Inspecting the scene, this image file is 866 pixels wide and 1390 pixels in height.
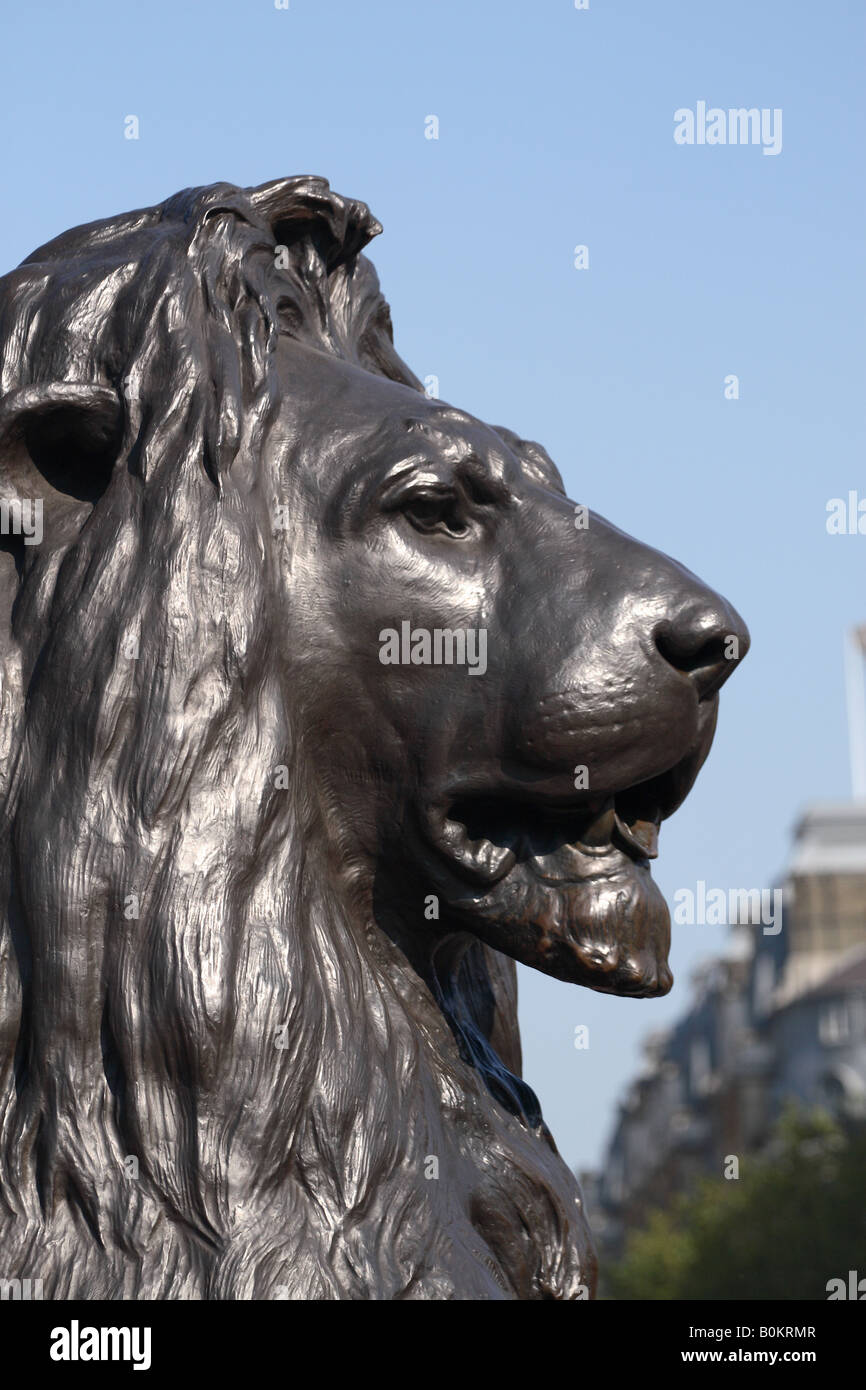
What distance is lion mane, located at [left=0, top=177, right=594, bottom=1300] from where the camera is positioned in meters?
3.08

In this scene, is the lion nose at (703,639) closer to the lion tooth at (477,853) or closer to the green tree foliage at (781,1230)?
the lion tooth at (477,853)

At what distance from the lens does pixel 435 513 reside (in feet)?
11.1

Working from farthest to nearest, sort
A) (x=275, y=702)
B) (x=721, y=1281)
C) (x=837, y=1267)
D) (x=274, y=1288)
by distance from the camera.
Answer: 1. (x=721, y=1281)
2. (x=837, y=1267)
3. (x=275, y=702)
4. (x=274, y=1288)

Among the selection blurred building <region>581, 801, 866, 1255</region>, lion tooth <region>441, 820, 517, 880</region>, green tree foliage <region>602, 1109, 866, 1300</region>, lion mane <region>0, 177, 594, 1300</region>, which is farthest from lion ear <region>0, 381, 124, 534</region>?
blurred building <region>581, 801, 866, 1255</region>

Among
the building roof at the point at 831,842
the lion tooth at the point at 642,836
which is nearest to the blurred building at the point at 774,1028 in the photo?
the building roof at the point at 831,842

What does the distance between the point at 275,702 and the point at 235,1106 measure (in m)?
0.62

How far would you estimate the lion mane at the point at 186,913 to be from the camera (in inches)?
121

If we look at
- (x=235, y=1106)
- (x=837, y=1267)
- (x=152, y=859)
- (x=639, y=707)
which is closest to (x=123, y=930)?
(x=152, y=859)

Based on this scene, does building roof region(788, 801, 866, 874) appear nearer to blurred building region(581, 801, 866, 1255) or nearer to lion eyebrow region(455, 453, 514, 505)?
blurred building region(581, 801, 866, 1255)

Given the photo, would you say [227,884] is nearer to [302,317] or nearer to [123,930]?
[123,930]

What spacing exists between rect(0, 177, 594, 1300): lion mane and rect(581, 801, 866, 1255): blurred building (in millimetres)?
53749

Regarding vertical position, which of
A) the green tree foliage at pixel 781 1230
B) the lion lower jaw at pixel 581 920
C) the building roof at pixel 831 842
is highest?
the building roof at pixel 831 842

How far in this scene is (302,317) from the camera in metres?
3.74

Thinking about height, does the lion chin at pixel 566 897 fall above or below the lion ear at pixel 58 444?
below
